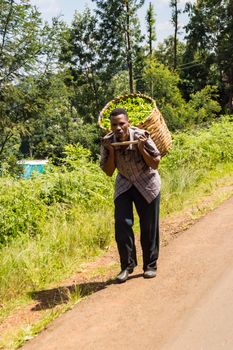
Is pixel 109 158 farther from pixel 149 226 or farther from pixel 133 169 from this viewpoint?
pixel 149 226

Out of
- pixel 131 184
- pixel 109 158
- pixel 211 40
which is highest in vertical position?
pixel 211 40

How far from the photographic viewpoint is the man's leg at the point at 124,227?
14.1 ft

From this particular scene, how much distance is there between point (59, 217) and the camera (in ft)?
21.5

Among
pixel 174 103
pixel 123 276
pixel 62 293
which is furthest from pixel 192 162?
pixel 174 103

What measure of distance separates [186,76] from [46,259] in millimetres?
32752

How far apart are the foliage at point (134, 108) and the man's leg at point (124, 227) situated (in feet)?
4.79

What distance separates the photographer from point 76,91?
36.9 meters

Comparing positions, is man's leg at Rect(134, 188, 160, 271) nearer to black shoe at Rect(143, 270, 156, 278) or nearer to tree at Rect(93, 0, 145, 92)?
black shoe at Rect(143, 270, 156, 278)

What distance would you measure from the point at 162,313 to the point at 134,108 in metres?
3.38

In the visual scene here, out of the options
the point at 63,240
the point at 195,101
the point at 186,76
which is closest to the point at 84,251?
the point at 63,240

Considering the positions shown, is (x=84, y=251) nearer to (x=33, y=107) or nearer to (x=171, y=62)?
(x=33, y=107)

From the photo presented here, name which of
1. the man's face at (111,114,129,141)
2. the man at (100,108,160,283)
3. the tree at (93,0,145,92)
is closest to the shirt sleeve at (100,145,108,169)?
the man at (100,108,160,283)

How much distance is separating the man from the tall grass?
0.95m

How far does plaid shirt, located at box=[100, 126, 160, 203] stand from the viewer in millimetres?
4223
